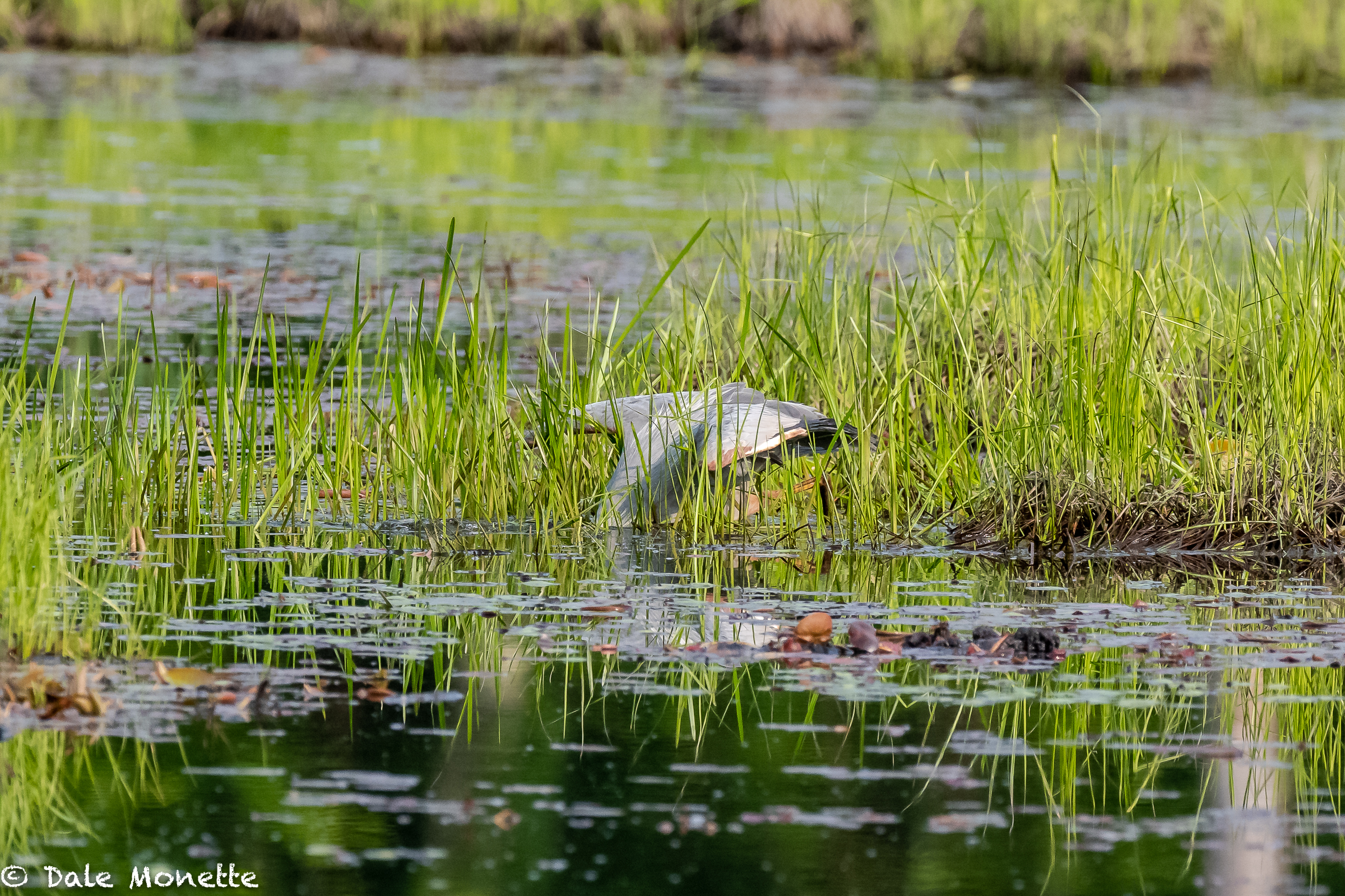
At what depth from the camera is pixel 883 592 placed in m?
6.48

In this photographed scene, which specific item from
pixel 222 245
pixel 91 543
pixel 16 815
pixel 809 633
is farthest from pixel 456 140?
pixel 16 815

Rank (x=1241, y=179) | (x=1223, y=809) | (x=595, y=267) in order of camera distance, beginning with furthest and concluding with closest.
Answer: (x=1241, y=179), (x=595, y=267), (x=1223, y=809)

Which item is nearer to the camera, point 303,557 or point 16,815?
point 16,815

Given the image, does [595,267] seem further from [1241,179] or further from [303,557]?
[303,557]

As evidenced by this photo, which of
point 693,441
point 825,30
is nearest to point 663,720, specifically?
point 693,441

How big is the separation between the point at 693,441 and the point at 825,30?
72.3 ft

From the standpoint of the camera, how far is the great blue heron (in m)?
7.11

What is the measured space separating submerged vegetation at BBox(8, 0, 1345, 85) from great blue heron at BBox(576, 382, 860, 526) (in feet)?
62.5

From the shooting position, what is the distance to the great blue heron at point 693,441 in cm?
711

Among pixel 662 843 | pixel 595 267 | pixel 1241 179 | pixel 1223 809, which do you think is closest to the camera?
pixel 662 843

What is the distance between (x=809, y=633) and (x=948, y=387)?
9.12ft

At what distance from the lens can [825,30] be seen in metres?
28.5

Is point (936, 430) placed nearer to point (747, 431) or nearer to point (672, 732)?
point (747, 431)

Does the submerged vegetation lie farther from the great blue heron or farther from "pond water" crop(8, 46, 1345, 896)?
"pond water" crop(8, 46, 1345, 896)
